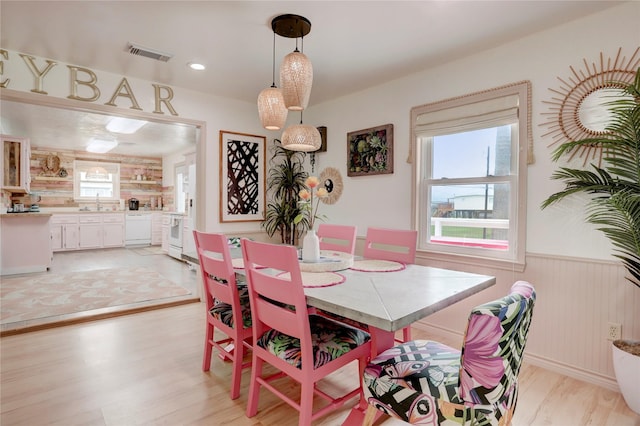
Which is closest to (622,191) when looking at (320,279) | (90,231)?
(320,279)

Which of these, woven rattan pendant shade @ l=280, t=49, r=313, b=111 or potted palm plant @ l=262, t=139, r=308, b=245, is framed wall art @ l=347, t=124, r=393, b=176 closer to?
potted palm plant @ l=262, t=139, r=308, b=245

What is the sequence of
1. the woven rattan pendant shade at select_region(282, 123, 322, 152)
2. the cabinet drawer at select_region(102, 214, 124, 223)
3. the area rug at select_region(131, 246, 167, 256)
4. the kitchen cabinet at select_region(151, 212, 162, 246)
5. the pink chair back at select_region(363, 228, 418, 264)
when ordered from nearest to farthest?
1. the woven rattan pendant shade at select_region(282, 123, 322, 152)
2. the pink chair back at select_region(363, 228, 418, 264)
3. the area rug at select_region(131, 246, 167, 256)
4. the cabinet drawer at select_region(102, 214, 124, 223)
5. the kitchen cabinet at select_region(151, 212, 162, 246)

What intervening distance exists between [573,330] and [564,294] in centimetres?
24

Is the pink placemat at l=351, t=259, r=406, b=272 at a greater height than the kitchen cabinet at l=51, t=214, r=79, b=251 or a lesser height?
greater

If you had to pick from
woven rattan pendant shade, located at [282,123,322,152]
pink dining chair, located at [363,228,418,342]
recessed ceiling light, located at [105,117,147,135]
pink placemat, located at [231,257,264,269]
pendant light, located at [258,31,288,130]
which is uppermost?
recessed ceiling light, located at [105,117,147,135]

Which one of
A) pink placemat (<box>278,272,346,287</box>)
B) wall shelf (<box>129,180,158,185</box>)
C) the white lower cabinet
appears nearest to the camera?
pink placemat (<box>278,272,346,287</box>)

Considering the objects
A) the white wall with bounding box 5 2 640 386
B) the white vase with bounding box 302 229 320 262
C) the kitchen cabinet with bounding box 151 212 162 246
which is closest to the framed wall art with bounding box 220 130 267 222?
the white wall with bounding box 5 2 640 386

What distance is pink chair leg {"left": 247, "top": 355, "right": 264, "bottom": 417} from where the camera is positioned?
177cm

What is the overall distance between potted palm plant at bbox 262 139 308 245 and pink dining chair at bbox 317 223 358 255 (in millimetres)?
1361

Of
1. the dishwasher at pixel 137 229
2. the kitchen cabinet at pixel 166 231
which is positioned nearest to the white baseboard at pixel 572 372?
the kitchen cabinet at pixel 166 231

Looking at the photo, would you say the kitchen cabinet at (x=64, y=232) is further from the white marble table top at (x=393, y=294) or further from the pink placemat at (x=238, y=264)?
the white marble table top at (x=393, y=294)

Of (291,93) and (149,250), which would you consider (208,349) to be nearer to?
(291,93)

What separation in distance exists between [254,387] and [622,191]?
231 cm

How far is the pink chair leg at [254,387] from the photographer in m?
1.77
